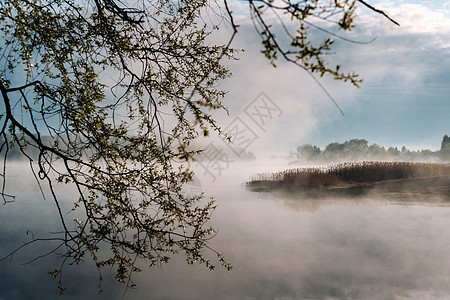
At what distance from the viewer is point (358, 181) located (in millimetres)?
26062

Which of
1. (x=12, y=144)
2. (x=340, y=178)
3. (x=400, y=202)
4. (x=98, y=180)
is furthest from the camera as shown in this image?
(x=340, y=178)

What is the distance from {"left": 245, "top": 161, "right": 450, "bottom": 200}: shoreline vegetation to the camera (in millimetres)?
23438

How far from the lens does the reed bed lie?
2530 cm

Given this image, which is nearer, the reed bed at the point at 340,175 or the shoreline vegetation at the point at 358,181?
the shoreline vegetation at the point at 358,181

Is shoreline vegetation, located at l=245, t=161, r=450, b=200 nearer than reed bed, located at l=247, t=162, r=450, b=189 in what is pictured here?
Yes

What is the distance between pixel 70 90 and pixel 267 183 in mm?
21492

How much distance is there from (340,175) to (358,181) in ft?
4.79

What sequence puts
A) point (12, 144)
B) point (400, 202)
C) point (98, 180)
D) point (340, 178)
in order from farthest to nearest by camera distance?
point (340, 178) < point (400, 202) < point (98, 180) < point (12, 144)

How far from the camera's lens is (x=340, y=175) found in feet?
85.4

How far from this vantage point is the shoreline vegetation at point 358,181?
23438 mm

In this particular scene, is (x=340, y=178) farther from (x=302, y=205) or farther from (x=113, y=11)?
(x=113, y=11)

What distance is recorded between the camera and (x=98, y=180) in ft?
20.5

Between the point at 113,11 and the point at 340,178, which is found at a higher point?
the point at 113,11

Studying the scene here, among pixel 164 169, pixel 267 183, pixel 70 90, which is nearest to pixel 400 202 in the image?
pixel 267 183
